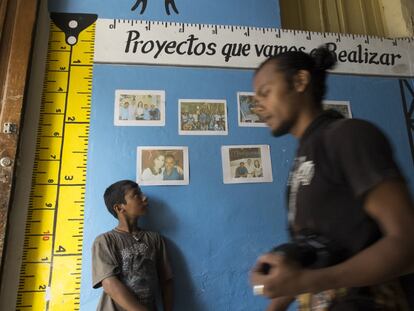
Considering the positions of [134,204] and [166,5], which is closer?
[134,204]

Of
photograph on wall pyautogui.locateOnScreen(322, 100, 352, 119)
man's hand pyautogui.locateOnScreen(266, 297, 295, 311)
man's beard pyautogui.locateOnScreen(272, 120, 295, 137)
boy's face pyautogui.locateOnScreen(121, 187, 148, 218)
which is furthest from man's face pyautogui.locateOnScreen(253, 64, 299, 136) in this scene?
photograph on wall pyautogui.locateOnScreen(322, 100, 352, 119)

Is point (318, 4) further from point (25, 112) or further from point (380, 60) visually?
point (25, 112)

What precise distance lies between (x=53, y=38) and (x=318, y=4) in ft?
5.64

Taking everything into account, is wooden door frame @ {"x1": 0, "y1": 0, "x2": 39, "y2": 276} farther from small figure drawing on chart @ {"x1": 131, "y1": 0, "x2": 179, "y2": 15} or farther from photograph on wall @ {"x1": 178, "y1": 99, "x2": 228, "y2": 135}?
photograph on wall @ {"x1": 178, "y1": 99, "x2": 228, "y2": 135}

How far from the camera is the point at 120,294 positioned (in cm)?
149

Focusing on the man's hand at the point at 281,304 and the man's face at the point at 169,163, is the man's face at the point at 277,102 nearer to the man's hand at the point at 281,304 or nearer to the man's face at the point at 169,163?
the man's hand at the point at 281,304

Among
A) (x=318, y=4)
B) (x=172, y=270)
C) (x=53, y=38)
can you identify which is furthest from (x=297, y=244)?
(x=318, y=4)

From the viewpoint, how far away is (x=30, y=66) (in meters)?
1.86

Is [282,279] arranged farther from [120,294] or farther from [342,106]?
[342,106]

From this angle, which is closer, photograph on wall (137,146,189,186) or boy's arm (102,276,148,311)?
boy's arm (102,276,148,311)

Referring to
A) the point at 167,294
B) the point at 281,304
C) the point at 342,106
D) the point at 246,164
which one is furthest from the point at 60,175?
the point at 342,106

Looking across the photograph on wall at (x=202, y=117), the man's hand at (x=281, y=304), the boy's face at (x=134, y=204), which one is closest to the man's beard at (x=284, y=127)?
the man's hand at (x=281, y=304)

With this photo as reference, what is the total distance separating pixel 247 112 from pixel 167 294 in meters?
1.02

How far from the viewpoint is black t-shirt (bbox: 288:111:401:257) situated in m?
0.56
